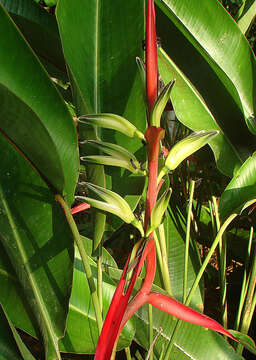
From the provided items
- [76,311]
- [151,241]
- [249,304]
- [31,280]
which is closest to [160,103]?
[151,241]

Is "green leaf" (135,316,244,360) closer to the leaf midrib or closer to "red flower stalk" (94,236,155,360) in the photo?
the leaf midrib

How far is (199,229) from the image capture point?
132 centimetres

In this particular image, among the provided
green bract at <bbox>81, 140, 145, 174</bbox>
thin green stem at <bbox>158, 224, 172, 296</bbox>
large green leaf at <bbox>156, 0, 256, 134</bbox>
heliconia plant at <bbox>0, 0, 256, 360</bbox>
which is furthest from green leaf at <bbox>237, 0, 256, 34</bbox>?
green bract at <bbox>81, 140, 145, 174</bbox>

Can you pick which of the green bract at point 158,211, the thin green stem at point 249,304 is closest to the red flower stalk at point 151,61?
the green bract at point 158,211

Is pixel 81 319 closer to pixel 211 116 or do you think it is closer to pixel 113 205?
pixel 113 205

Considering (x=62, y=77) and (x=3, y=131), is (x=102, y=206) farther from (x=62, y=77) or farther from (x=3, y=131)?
(x=62, y=77)

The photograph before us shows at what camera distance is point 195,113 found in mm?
879

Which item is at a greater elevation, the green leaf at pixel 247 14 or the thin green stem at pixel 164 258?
the green leaf at pixel 247 14

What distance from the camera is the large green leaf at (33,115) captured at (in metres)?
0.48

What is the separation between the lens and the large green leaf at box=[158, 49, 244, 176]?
2.79ft

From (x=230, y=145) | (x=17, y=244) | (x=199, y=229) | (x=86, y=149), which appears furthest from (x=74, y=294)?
(x=199, y=229)

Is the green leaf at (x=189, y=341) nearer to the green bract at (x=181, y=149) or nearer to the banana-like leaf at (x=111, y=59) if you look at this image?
the banana-like leaf at (x=111, y=59)

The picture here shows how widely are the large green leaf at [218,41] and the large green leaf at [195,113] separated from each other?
0.05 meters

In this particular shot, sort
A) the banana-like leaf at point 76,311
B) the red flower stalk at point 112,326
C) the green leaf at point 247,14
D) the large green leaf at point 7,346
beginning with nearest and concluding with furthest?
the red flower stalk at point 112,326 → the large green leaf at point 7,346 → the banana-like leaf at point 76,311 → the green leaf at point 247,14
